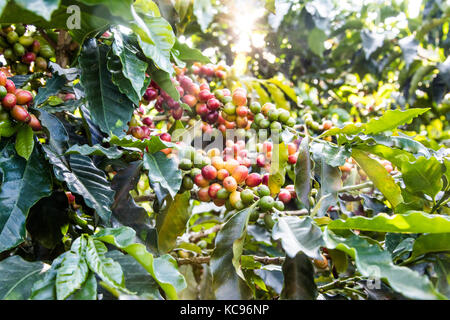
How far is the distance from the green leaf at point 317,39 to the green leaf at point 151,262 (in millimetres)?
1867

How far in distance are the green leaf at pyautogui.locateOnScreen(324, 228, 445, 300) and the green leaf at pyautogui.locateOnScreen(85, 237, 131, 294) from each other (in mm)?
395

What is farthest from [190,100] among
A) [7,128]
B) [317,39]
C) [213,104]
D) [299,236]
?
[317,39]

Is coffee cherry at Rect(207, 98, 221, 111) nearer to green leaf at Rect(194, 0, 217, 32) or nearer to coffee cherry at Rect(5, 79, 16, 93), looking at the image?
green leaf at Rect(194, 0, 217, 32)

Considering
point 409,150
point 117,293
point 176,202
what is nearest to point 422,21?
point 409,150

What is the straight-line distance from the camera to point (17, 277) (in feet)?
2.32

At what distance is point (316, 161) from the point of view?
104 centimetres

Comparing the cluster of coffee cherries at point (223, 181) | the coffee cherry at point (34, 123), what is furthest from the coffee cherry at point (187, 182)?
the coffee cherry at point (34, 123)

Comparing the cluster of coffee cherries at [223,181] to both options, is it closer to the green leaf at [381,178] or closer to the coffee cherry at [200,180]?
the coffee cherry at [200,180]

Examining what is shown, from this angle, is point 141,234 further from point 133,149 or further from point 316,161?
point 316,161

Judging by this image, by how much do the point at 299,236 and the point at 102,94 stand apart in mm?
647

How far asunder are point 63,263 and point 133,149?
40cm

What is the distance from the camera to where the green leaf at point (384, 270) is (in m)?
0.59

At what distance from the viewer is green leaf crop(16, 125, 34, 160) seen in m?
0.90
